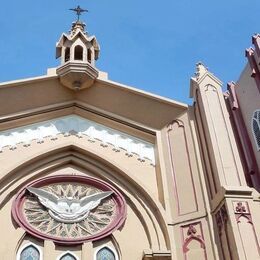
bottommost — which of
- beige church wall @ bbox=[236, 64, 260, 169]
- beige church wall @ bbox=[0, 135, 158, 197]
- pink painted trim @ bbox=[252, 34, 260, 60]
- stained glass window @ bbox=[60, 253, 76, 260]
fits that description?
stained glass window @ bbox=[60, 253, 76, 260]

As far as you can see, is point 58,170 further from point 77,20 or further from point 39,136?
point 77,20

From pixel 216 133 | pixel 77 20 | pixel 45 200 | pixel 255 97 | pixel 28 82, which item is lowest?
pixel 45 200

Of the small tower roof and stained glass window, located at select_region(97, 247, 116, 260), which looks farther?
the small tower roof

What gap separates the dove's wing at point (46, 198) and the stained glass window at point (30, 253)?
1078mm

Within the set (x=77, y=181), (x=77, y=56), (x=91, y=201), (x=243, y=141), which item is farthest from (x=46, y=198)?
(x=243, y=141)

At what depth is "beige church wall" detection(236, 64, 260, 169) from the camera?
50.2 feet

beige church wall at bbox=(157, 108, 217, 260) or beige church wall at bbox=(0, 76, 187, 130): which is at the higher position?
beige church wall at bbox=(0, 76, 187, 130)

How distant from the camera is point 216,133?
11.1 meters

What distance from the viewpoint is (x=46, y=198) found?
37.3 ft

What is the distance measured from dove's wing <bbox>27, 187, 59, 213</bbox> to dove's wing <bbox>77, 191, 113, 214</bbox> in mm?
594

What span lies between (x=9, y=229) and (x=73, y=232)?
4.41 ft

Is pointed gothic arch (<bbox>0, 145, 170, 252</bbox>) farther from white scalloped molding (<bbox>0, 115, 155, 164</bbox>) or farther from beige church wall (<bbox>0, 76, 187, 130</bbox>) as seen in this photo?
beige church wall (<bbox>0, 76, 187, 130</bbox>)

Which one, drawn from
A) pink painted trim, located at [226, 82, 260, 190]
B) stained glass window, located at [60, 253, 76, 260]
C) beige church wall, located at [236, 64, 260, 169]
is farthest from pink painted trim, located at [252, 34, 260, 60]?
stained glass window, located at [60, 253, 76, 260]

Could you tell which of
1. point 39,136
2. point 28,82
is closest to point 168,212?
point 39,136
